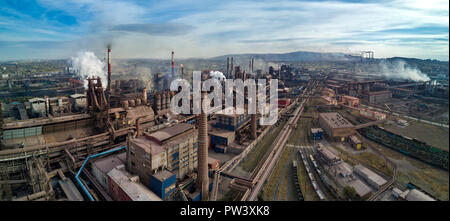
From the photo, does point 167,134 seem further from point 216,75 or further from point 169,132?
point 216,75

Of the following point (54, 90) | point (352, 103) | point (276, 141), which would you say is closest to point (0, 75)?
point (54, 90)

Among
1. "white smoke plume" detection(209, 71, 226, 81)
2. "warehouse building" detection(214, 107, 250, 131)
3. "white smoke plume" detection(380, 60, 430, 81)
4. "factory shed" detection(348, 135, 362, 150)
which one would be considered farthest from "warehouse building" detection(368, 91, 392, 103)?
"white smoke plume" detection(209, 71, 226, 81)

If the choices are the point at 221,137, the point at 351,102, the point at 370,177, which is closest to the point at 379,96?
the point at 351,102

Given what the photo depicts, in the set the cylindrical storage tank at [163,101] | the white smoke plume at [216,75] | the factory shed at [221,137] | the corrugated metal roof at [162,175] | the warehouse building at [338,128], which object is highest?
the white smoke plume at [216,75]

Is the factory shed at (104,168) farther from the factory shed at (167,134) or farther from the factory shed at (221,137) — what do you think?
the factory shed at (221,137)

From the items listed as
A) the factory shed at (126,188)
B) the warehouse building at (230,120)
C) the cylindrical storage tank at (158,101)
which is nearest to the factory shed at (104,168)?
the factory shed at (126,188)

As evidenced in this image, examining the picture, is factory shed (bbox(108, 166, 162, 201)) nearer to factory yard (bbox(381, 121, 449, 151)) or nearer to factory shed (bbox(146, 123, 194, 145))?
factory shed (bbox(146, 123, 194, 145))
